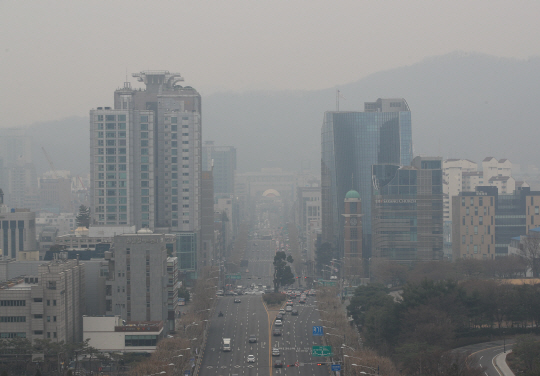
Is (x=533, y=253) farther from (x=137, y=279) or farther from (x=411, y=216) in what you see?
(x=137, y=279)

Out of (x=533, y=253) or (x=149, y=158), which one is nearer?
(x=533, y=253)

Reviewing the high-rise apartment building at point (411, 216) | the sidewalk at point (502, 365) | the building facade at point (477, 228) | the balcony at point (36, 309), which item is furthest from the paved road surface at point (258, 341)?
the building facade at point (477, 228)

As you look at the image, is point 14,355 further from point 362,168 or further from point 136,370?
point 362,168

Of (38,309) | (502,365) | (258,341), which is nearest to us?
(502,365)

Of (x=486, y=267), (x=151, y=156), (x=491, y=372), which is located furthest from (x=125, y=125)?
(x=491, y=372)

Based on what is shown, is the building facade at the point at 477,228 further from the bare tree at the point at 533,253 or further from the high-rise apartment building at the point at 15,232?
the high-rise apartment building at the point at 15,232

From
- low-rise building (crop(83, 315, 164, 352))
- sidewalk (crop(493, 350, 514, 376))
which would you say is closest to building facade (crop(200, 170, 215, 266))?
low-rise building (crop(83, 315, 164, 352))

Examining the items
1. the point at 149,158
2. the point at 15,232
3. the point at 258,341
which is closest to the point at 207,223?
the point at 149,158
